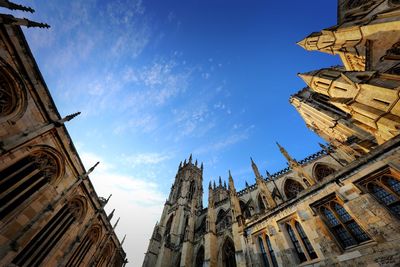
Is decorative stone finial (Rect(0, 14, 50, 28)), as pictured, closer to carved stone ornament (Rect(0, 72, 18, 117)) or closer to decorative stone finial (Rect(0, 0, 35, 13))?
decorative stone finial (Rect(0, 0, 35, 13))

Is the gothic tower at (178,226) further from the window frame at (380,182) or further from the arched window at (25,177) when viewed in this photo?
the window frame at (380,182)

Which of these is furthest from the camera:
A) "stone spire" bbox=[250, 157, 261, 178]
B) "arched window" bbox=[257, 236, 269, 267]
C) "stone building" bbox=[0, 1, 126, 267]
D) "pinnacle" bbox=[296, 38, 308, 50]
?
"pinnacle" bbox=[296, 38, 308, 50]

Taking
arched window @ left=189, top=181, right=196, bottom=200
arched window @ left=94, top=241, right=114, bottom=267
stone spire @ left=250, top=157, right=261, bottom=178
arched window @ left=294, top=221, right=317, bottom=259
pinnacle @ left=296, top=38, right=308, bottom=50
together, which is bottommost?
arched window @ left=294, top=221, right=317, bottom=259

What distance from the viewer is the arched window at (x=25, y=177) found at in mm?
8234

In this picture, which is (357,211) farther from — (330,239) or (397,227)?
(330,239)

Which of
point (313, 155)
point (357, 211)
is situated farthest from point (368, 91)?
point (313, 155)

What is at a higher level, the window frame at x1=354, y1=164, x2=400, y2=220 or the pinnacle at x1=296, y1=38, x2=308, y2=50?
the pinnacle at x1=296, y1=38, x2=308, y2=50

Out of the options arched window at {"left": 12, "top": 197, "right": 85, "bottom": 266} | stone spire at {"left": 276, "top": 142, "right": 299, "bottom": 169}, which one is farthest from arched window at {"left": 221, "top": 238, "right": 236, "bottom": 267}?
arched window at {"left": 12, "top": 197, "right": 85, "bottom": 266}

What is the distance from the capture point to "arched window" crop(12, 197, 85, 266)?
9.27 m

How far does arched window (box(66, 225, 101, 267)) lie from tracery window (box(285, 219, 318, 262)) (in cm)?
1476

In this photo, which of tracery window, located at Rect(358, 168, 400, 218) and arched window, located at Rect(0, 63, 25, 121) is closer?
tracery window, located at Rect(358, 168, 400, 218)

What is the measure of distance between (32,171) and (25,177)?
57cm

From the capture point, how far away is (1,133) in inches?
297

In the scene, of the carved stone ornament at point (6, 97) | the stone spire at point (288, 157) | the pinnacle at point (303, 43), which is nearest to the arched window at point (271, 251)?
the stone spire at point (288, 157)
